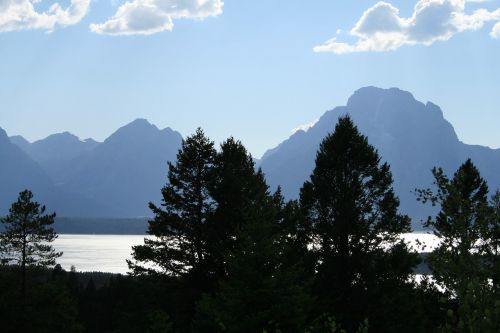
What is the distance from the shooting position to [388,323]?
25.7 m

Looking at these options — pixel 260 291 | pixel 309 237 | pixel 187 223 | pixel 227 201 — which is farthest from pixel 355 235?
pixel 260 291

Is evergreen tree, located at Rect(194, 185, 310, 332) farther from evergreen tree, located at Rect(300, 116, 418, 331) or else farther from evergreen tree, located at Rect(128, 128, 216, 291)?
evergreen tree, located at Rect(128, 128, 216, 291)

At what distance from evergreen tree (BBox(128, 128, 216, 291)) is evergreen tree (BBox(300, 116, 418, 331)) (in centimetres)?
529

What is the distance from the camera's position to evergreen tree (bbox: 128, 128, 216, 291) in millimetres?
28922

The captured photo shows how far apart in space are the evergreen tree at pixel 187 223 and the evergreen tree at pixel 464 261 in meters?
21.2

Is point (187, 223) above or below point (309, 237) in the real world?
above

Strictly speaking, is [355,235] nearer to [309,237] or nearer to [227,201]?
[309,237]

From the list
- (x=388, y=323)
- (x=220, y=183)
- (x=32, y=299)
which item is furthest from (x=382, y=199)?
(x=32, y=299)

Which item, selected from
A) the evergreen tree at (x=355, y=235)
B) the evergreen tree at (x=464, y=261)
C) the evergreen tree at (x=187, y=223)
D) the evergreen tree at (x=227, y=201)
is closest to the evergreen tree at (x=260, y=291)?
the evergreen tree at (x=355, y=235)

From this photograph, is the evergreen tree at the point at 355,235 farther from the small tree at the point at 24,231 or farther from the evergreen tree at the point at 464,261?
the small tree at the point at 24,231

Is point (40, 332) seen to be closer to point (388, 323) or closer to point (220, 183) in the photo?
point (220, 183)

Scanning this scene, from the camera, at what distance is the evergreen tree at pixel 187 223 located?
94.9ft

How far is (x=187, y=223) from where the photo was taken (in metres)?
→ 29.3

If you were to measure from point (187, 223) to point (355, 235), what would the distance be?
27.6 ft
